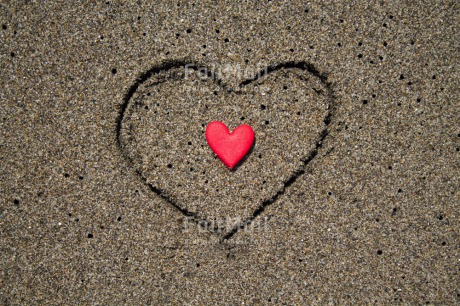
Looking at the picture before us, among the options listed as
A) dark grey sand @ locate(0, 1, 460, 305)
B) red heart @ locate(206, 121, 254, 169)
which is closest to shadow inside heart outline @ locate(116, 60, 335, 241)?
dark grey sand @ locate(0, 1, 460, 305)

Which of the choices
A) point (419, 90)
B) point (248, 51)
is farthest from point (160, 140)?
point (419, 90)

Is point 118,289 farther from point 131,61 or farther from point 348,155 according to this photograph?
point 348,155

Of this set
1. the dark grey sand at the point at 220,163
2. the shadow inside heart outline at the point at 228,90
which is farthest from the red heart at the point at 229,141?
the shadow inside heart outline at the point at 228,90

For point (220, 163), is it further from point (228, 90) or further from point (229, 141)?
point (228, 90)

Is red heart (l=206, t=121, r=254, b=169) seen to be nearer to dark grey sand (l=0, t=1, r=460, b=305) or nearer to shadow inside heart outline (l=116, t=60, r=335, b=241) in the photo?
dark grey sand (l=0, t=1, r=460, b=305)

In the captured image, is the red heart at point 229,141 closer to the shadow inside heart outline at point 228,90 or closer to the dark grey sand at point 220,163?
the dark grey sand at point 220,163

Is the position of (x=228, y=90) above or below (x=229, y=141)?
above

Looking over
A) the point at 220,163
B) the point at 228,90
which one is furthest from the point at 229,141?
the point at 228,90
